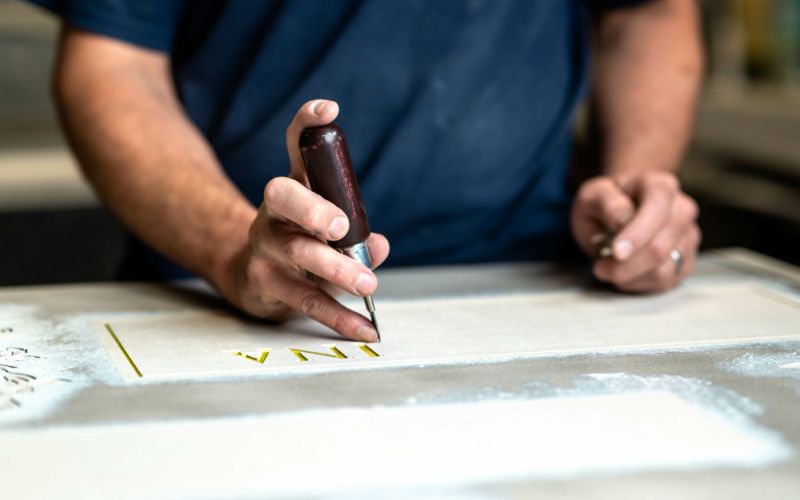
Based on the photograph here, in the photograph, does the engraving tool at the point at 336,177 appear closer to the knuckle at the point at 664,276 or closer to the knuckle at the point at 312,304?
the knuckle at the point at 312,304

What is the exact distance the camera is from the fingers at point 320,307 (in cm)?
89

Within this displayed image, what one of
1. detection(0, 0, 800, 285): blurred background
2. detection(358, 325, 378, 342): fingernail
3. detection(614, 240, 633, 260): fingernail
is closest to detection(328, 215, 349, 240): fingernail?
detection(358, 325, 378, 342): fingernail

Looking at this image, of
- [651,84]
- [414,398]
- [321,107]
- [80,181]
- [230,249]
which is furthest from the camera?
[80,181]

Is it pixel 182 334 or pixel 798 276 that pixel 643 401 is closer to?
pixel 182 334

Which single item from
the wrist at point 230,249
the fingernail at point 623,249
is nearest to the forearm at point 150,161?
the wrist at point 230,249

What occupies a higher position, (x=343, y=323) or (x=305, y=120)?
(x=305, y=120)

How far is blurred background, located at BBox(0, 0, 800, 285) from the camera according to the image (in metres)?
1.95

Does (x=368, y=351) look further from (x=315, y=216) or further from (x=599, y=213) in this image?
(x=599, y=213)

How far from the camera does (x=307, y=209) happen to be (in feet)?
2.70

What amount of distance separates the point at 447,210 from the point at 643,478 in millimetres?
772

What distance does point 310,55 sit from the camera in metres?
1.25

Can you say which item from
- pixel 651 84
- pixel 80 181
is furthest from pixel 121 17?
pixel 80 181

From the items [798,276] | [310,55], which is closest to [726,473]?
[798,276]

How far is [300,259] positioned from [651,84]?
0.84 meters
